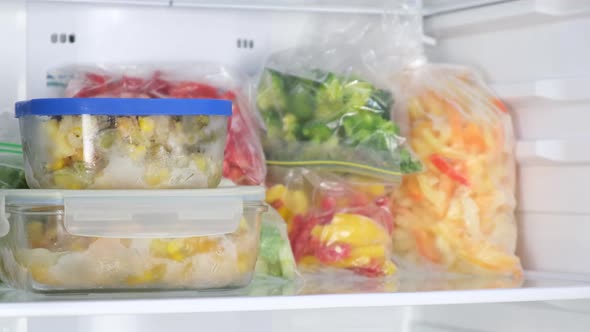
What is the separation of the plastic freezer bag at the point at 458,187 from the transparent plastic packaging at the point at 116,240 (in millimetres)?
484

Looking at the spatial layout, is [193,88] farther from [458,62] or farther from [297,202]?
[458,62]

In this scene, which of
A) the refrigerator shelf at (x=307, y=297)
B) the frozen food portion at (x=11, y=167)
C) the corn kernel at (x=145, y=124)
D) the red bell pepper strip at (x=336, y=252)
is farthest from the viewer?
the red bell pepper strip at (x=336, y=252)

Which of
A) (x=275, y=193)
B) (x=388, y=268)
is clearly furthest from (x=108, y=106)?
(x=388, y=268)

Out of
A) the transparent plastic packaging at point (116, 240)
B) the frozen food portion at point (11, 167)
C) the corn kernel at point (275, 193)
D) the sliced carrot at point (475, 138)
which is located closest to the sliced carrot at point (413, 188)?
the sliced carrot at point (475, 138)

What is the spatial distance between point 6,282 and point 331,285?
44cm

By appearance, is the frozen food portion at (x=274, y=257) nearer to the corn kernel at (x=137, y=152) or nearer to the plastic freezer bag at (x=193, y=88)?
the plastic freezer bag at (x=193, y=88)

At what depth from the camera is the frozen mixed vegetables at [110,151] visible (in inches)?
51.4

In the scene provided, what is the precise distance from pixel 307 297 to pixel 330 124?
45cm

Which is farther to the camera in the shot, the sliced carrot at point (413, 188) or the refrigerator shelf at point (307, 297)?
the sliced carrot at point (413, 188)

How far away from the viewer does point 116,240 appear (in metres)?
1.29

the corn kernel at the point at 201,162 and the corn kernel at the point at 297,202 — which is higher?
the corn kernel at the point at 201,162

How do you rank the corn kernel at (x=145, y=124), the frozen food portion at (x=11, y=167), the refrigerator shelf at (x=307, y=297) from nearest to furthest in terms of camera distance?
1. the refrigerator shelf at (x=307, y=297)
2. the corn kernel at (x=145, y=124)
3. the frozen food portion at (x=11, y=167)

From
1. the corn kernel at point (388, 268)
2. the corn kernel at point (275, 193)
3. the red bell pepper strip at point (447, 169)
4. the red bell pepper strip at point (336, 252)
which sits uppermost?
the red bell pepper strip at point (447, 169)

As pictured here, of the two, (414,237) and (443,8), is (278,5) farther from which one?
(414,237)
